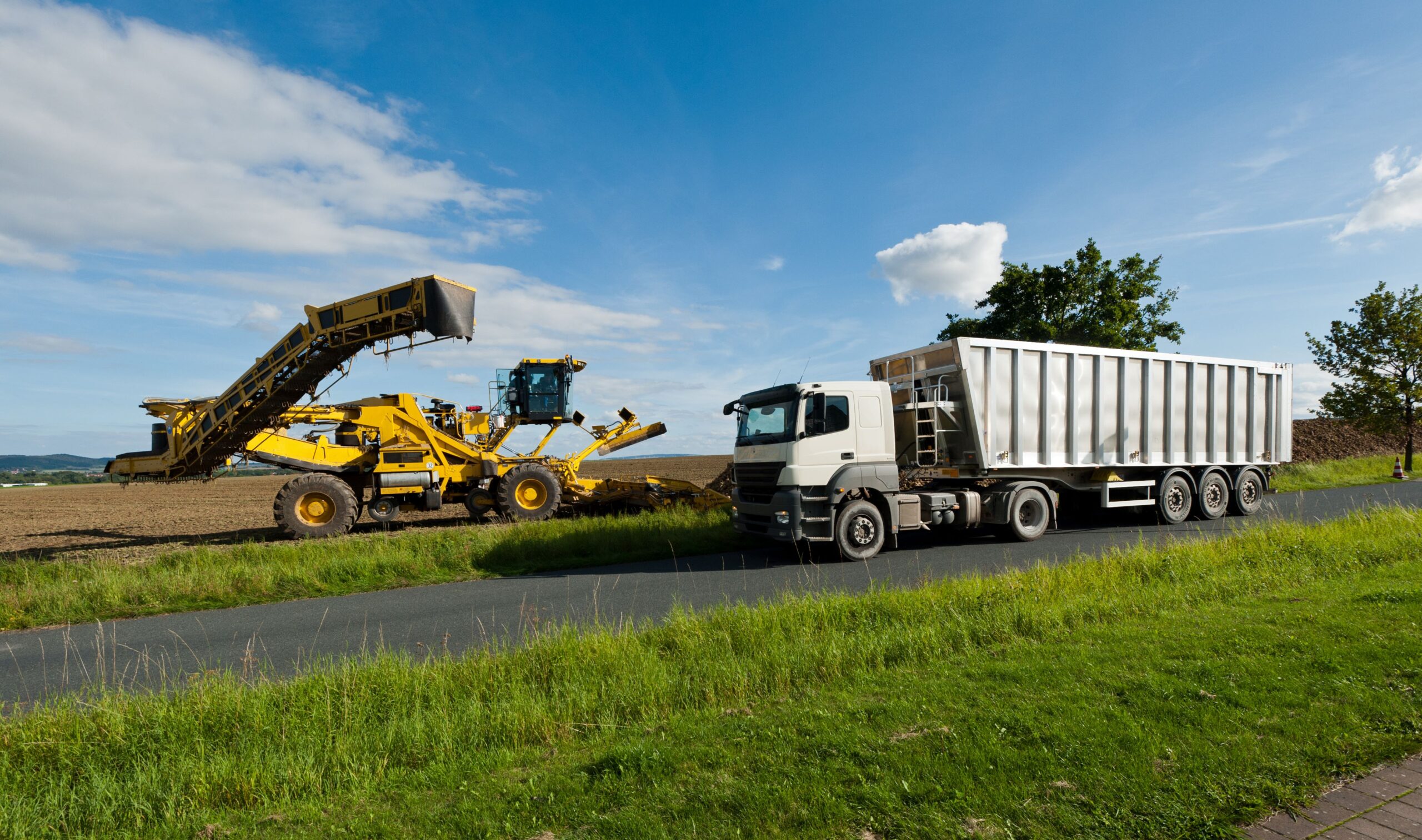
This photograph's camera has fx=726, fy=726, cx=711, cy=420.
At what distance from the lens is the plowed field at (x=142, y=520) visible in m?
15.6

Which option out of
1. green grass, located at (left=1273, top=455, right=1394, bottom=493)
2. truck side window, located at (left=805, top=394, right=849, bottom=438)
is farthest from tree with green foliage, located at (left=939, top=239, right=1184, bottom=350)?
truck side window, located at (left=805, top=394, right=849, bottom=438)

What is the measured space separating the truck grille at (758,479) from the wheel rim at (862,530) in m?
1.32

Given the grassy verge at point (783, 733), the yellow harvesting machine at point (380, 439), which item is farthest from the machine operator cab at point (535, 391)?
the grassy verge at point (783, 733)

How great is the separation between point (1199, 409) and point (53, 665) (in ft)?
58.5

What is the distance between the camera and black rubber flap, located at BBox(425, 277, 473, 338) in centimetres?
1317

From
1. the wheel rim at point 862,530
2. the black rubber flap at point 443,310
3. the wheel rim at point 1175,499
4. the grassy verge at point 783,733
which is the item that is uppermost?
the black rubber flap at point 443,310

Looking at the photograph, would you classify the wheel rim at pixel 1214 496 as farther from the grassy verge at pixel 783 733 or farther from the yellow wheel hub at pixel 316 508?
the yellow wheel hub at pixel 316 508

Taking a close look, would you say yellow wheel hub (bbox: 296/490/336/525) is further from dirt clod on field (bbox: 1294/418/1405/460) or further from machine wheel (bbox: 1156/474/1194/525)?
dirt clod on field (bbox: 1294/418/1405/460)

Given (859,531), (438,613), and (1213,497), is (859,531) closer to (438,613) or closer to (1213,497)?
(438,613)

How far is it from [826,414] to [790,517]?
1.64 metres

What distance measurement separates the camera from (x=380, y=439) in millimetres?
15789

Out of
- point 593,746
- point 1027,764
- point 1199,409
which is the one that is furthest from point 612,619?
point 1199,409

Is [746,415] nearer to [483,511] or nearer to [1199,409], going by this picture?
[483,511]

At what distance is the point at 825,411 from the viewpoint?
10.8 m
